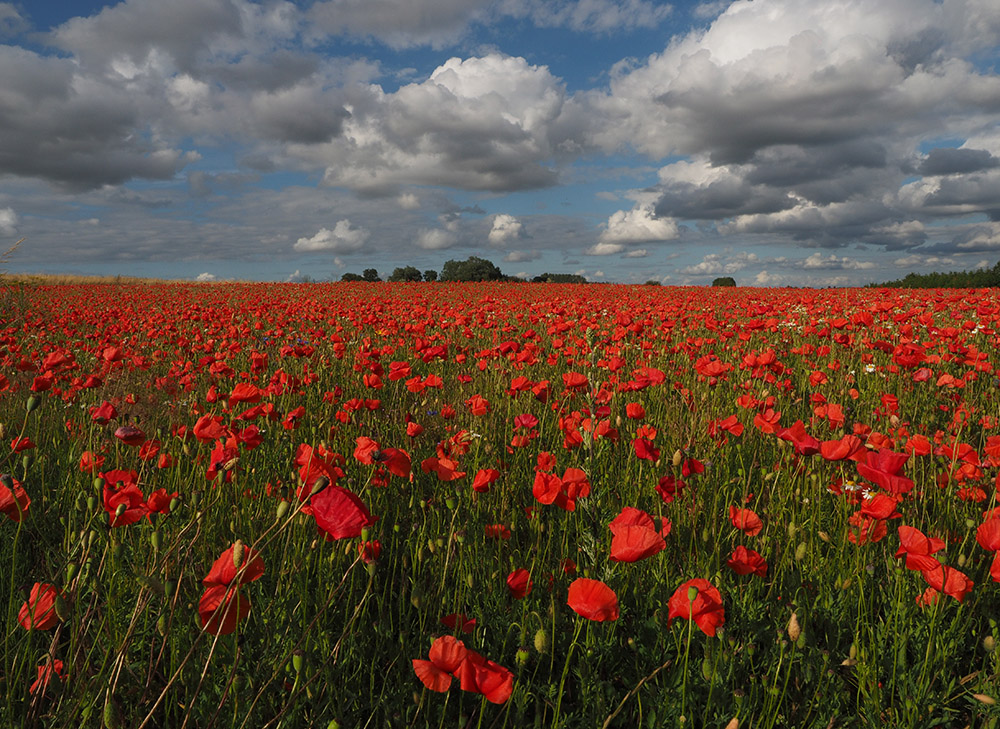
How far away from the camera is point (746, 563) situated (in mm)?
1784

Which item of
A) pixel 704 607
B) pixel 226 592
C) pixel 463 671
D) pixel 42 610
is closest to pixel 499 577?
pixel 704 607

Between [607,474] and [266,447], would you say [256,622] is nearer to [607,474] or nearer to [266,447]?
[266,447]

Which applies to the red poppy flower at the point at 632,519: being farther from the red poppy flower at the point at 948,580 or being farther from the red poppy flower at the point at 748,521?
the red poppy flower at the point at 948,580

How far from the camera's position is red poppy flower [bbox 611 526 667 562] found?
130 centimetres

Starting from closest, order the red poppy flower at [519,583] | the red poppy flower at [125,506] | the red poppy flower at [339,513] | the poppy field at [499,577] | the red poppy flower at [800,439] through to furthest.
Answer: the red poppy flower at [339,513] < the poppy field at [499,577] < the red poppy flower at [125,506] < the red poppy flower at [519,583] < the red poppy flower at [800,439]

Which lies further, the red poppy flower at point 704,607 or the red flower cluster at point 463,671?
the red poppy flower at point 704,607

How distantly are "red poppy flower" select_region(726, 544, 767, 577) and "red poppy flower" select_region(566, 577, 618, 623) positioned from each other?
72cm

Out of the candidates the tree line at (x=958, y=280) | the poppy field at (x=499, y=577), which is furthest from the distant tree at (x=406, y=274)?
the poppy field at (x=499, y=577)

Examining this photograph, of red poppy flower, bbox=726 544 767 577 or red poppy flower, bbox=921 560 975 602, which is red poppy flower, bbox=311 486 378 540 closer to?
red poppy flower, bbox=726 544 767 577

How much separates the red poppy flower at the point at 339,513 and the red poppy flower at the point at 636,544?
0.58m

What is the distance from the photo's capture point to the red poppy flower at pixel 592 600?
48.3 inches

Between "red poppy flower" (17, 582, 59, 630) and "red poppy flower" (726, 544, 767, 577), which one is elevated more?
"red poppy flower" (17, 582, 59, 630)

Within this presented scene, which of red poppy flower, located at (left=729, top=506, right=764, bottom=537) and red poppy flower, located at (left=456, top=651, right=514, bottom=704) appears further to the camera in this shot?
red poppy flower, located at (left=729, top=506, right=764, bottom=537)

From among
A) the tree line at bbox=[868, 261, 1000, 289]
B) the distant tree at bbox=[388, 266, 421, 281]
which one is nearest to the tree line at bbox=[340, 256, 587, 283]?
the distant tree at bbox=[388, 266, 421, 281]
